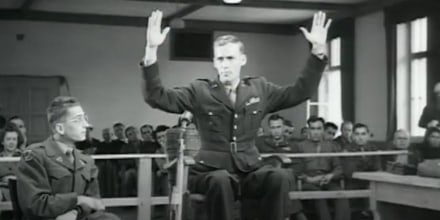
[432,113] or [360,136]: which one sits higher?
[432,113]

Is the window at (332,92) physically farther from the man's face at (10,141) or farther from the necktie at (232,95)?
the necktie at (232,95)

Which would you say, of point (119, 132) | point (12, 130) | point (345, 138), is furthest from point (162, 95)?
point (119, 132)

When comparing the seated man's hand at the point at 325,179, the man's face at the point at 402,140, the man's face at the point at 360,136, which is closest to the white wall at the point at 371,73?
the man's face at the point at 402,140

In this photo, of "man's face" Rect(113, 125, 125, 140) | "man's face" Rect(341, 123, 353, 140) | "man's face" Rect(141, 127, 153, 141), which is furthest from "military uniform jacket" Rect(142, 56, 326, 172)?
"man's face" Rect(113, 125, 125, 140)

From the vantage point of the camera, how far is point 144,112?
42.5 feet

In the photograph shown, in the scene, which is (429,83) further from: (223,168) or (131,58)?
(223,168)

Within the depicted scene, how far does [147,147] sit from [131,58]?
446 centimetres

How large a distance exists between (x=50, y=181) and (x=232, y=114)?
89 centimetres

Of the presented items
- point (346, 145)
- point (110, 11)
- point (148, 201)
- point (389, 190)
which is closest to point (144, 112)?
point (110, 11)

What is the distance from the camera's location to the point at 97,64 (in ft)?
42.4

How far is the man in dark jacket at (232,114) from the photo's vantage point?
3.36 m

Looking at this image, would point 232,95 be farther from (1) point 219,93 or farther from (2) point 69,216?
(2) point 69,216

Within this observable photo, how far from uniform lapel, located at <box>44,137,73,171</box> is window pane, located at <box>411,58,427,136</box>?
7101 millimetres

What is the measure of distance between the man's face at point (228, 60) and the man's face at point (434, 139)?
144 inches
